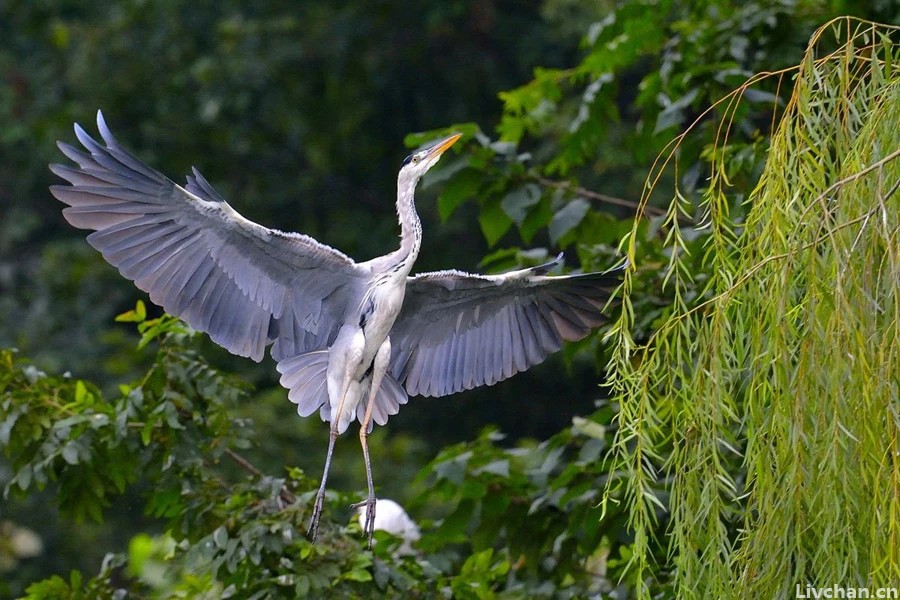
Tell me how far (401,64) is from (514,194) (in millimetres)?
8507

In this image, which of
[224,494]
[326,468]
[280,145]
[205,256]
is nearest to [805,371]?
[326,468]

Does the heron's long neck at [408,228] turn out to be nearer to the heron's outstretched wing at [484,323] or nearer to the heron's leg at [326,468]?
the heron's outstretched wing at [484,323]

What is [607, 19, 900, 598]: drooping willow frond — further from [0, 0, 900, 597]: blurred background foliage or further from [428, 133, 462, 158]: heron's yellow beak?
[0, 0, 900, 597]: blurred background foliage

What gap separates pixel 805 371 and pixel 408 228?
65.7 inches

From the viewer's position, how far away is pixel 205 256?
4.27 m

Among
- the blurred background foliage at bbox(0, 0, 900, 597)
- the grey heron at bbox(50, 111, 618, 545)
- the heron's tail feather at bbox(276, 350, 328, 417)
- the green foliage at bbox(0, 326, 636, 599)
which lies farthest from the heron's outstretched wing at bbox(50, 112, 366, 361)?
the blurred background foliage at bbox(0, 0, 900, 597)

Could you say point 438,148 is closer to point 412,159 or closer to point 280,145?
point 412,159

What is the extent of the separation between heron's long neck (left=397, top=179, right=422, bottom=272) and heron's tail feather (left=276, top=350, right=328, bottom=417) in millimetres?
400

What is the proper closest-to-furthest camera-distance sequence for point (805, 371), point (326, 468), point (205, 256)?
point (805, 371) < point (326, 468) < point (205, 256)

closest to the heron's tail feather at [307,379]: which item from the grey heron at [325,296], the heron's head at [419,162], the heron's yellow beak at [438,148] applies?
the grey heron at [325,296]

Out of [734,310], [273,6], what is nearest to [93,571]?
[273,6]

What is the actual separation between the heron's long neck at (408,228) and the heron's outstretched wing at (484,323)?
0.68ft

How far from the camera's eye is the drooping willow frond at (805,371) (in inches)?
113

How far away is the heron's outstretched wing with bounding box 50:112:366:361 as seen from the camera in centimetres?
408
